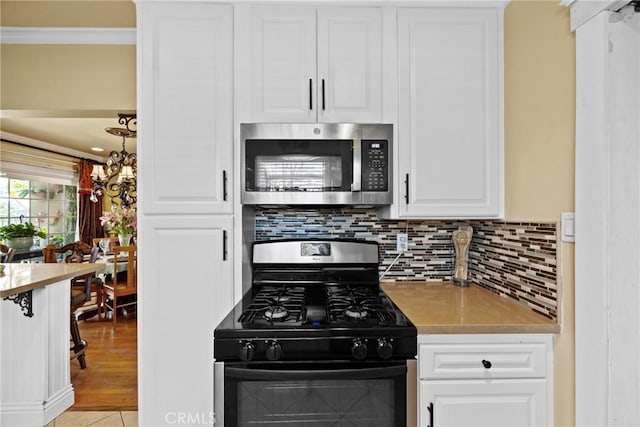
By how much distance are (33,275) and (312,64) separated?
2219mm

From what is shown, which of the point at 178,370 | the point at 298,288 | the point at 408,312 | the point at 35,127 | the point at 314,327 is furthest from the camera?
the point at 35,127

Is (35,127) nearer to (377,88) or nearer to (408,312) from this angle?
(377,88)

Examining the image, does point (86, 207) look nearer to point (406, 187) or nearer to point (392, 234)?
→ point (392, 234)

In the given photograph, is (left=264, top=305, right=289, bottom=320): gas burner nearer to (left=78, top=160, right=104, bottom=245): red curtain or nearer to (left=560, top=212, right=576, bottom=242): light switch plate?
(left=560, top=212, right=576, bottom=242): light switch plate

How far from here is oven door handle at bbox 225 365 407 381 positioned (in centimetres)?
143

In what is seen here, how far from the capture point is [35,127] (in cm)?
464

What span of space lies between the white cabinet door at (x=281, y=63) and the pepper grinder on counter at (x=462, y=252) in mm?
1054

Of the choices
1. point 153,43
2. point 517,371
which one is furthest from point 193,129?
point 517,371

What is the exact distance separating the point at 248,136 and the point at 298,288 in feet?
2.71

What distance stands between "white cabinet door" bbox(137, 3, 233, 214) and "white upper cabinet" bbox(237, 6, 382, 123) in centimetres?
12

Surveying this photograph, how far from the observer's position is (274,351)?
4.68ft

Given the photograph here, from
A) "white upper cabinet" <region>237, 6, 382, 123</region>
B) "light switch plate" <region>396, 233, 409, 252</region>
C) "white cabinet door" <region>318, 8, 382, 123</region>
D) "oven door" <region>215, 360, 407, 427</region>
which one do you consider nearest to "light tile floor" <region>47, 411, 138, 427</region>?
"oven door" <region>215, 360, 407, 427</region>

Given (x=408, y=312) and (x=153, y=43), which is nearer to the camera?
(x=408, y=312)

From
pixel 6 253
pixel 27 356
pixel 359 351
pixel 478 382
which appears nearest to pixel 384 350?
pixel 359 351
